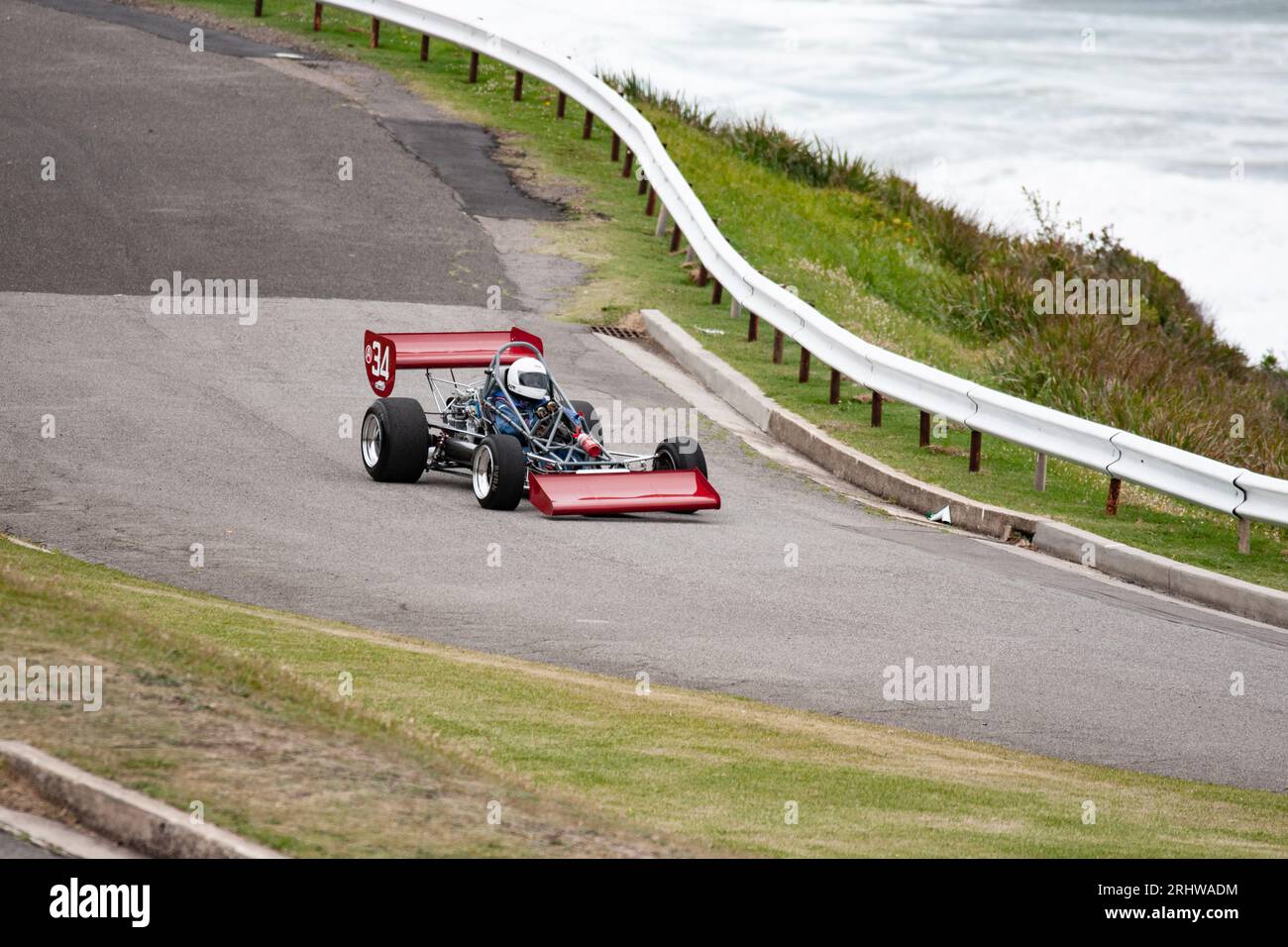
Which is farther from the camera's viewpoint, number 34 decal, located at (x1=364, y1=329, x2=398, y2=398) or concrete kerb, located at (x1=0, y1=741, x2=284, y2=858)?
number 34 decal, located at (x1=364, y1=329, x2=398, y2=398)

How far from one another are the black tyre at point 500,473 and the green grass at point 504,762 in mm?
3475

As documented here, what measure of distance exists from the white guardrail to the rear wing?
352 cm

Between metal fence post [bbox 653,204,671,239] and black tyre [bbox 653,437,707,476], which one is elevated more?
metal fence post [bbox 653,204,671,239]

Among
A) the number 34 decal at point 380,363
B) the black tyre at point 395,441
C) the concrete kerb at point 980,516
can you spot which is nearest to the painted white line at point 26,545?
the black tyre at point 395,441

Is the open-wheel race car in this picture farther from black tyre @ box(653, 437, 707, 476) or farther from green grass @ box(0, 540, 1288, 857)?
green grass @ box(0, 540, 1288, 857)

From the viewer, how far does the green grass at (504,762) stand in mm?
5426

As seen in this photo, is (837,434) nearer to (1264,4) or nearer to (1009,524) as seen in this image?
(1009,524)

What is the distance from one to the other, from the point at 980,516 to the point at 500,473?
3.82 m

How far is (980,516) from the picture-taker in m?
13.2

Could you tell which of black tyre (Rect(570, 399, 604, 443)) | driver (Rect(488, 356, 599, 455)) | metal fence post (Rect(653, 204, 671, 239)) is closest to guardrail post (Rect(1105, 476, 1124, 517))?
black tyre (Rect(570, 399, 604, 443))

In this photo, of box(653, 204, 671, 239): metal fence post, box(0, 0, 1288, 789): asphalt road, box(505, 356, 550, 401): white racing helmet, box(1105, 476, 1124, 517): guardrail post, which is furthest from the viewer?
box(653, 204, 671, 239): metal fence post

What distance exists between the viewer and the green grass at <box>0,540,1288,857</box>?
543 cm
